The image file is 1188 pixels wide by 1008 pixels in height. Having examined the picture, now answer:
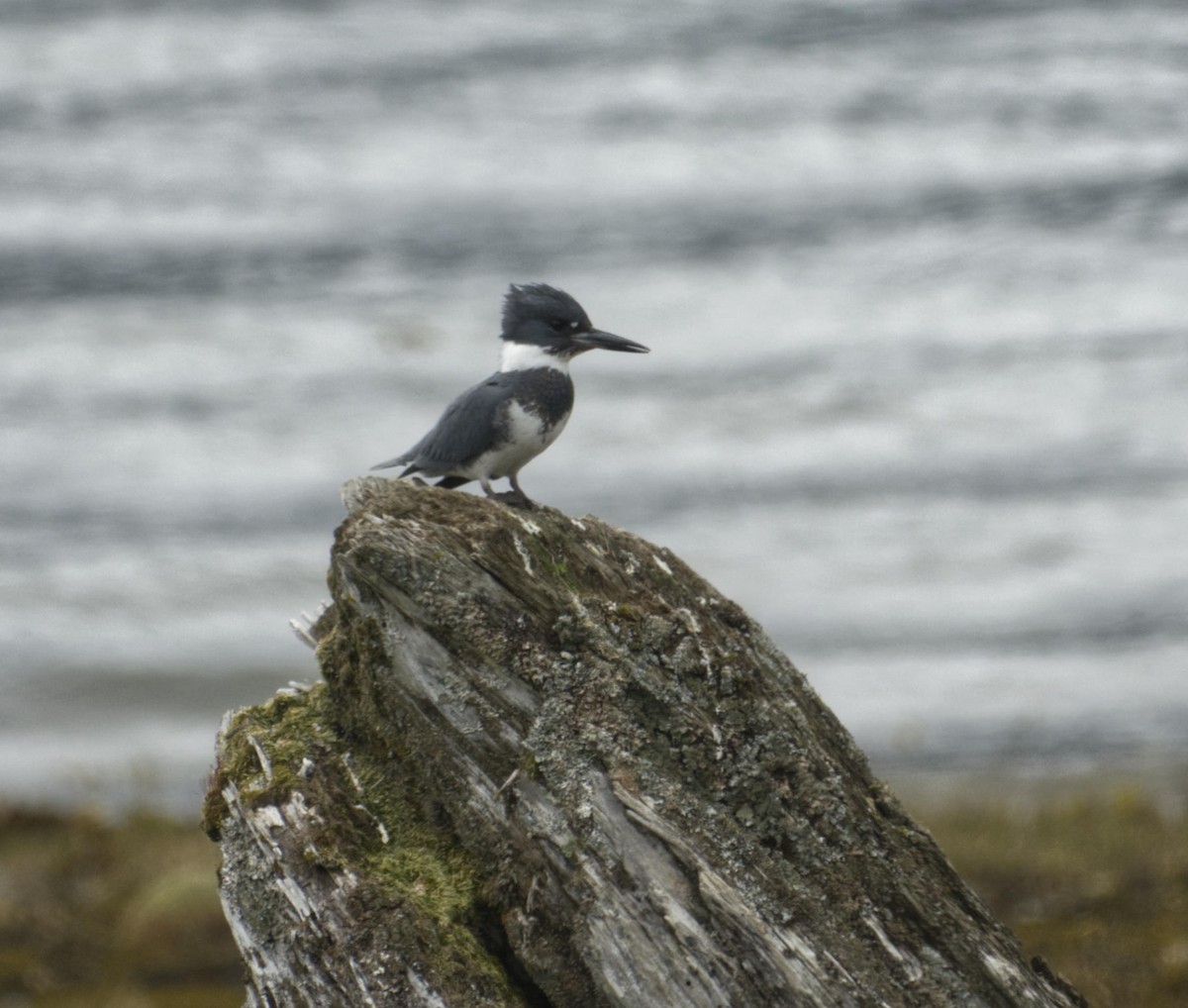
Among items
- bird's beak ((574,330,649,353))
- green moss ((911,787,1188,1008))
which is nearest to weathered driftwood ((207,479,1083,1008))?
bird's beak ((574,330,649,353))

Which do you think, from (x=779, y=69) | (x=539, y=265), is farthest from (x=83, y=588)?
(x=779, y=69)

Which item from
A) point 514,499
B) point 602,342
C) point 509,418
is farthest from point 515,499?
point 602,342

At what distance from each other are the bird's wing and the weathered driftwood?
162 cm

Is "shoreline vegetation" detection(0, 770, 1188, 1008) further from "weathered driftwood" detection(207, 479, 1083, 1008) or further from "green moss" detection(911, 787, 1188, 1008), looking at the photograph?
"weathered driftwood" detection(207, 479, 1083, 1008)

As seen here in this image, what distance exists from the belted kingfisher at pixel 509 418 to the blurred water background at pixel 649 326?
9278mm

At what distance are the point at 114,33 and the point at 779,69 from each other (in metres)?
12.5

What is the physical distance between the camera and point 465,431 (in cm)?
691

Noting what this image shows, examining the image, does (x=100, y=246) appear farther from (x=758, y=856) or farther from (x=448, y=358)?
(x=758, y=856)

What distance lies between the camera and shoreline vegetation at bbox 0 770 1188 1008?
346 inches

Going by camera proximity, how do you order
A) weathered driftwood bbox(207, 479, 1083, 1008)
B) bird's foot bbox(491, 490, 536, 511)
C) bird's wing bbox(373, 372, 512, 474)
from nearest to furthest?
1. weathered driftwood bbox(207, 479, 1083, 1008)
2. bird's foot bbox(491, 490, 536, 511)
3. bird's wing bbox(373, 372, 512, 474)

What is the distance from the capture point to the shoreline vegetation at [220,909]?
8789 mm

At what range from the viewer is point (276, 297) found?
77.2 ft

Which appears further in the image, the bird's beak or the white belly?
the bird's beak

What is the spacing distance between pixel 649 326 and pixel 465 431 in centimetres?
1574
